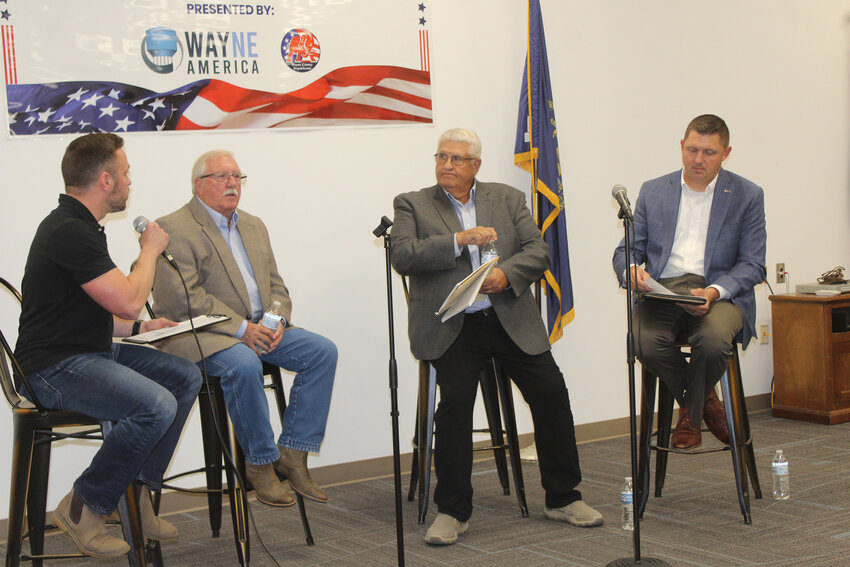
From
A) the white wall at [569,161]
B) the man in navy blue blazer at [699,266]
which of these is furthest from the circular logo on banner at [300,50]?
the man in navy blue blazer at [699,266]

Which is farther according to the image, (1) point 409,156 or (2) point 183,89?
(1) point 409,156

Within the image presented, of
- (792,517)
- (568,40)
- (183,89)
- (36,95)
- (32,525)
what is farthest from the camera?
(568,40)

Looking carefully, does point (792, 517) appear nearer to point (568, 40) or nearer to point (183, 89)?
point (568, 40)

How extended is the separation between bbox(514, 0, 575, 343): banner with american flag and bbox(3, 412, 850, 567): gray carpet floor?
903 millimetres

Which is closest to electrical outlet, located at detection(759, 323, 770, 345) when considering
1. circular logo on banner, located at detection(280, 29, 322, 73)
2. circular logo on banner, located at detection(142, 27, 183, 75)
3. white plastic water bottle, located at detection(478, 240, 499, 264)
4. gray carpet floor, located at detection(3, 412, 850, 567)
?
gray carpet floor, located at detection(3, 412, 850, 567)

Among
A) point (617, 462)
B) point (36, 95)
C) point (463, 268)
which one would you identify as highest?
point (36, 95)

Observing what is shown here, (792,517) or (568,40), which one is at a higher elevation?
(568,40)

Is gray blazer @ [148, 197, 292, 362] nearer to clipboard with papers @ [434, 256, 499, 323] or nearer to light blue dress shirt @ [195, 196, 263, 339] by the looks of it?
light blue dress shirt @ [195, 196, 263, 339]

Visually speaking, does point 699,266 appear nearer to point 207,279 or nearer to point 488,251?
point 488,251

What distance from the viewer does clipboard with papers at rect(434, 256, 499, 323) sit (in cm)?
312

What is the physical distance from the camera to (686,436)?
360 cm

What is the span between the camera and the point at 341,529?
11.5 ft

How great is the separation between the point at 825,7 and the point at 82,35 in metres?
4.68

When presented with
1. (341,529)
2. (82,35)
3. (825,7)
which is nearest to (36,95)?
(82,35)
